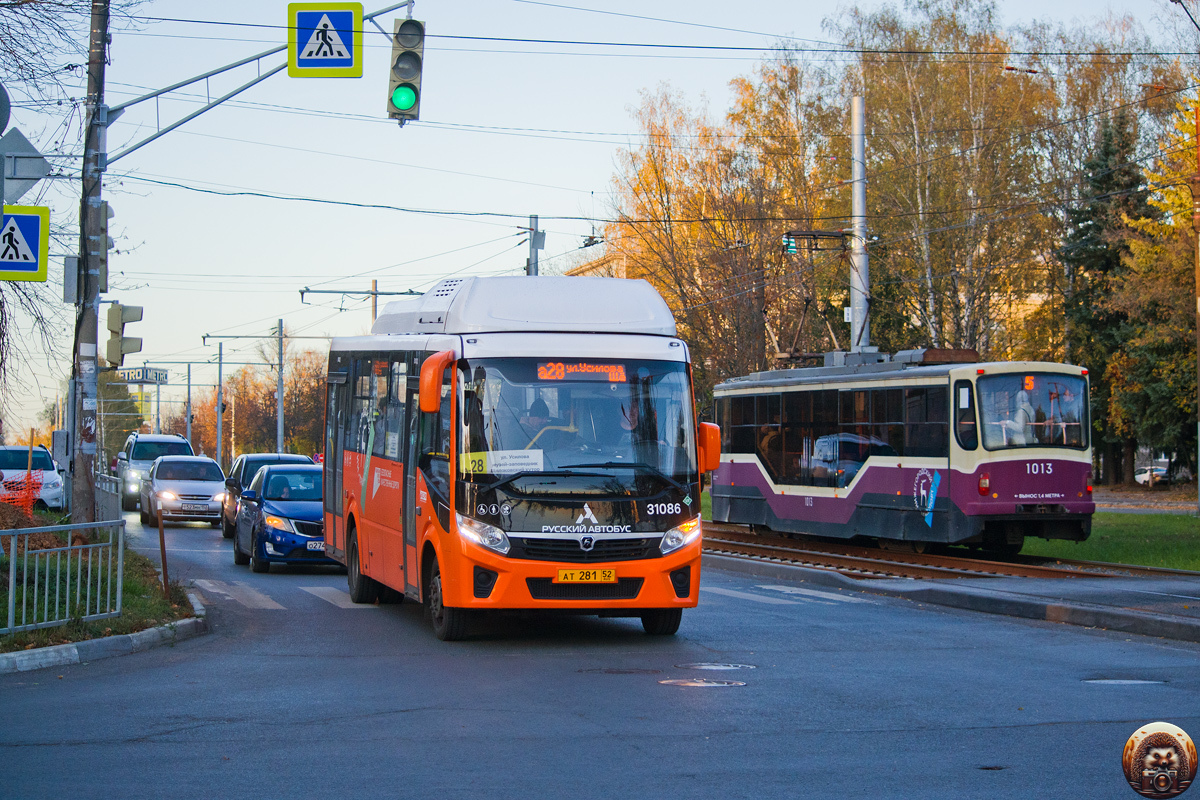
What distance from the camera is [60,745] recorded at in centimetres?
761

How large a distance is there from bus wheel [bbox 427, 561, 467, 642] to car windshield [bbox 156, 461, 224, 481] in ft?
66.8

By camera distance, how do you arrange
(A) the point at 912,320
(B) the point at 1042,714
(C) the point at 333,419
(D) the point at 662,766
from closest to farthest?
1. (D) the point at 662,766
2. (B) the point at 1042,714
3. (C) the point at 333,419
4. (A) the point at 912,320

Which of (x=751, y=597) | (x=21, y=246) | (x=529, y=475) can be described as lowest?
(x=751, y=597)

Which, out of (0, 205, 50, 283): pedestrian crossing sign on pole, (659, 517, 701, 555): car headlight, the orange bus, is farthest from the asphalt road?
(0, 205, 50, 283): pedestrian crossing sign on pole

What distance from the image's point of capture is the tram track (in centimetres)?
1823

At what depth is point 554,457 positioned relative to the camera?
38.0 feet

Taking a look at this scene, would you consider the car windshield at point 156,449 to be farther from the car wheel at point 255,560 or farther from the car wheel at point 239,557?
Result: the car wheel at point 255,560

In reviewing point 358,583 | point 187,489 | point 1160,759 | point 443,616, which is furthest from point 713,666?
point 187,489

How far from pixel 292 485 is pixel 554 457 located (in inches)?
367

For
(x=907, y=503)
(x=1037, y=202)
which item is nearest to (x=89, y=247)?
(x=907, y=503)

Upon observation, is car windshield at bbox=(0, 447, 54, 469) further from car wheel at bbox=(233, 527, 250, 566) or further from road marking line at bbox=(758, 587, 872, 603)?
road marking line at bbox=(758, 587, 872, 603)

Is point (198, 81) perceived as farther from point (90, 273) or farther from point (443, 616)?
point (443, 616)

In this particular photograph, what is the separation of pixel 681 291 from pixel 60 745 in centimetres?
3688

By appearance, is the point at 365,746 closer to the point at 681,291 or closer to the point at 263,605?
the point at 263,605
